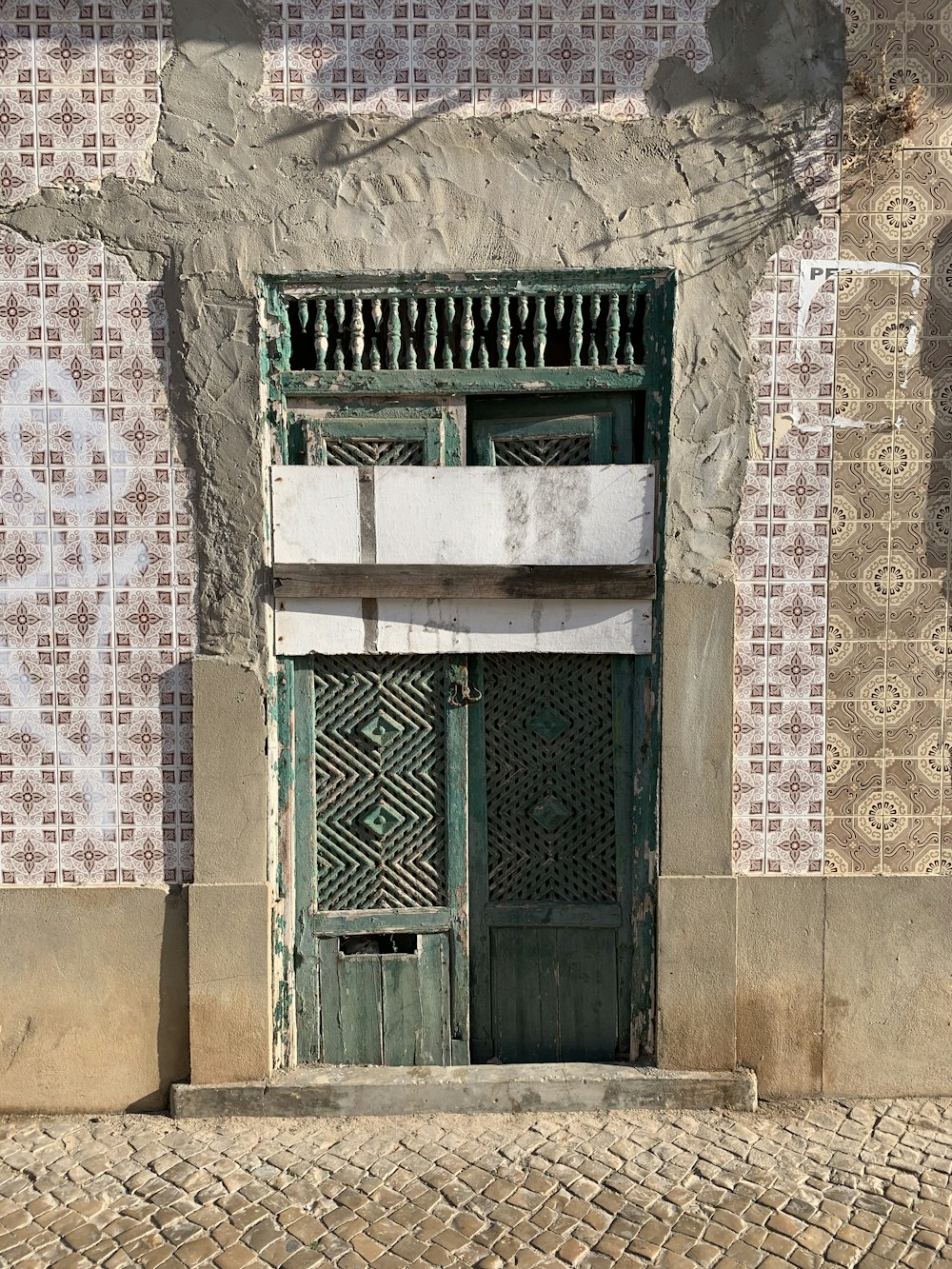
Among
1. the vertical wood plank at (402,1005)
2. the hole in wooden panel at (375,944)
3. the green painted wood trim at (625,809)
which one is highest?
the green painted wood trim at (625,809)

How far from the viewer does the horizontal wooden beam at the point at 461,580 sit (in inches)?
136

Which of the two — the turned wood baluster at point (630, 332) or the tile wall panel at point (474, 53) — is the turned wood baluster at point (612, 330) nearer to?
the turned wood baluster at point (630, 332)

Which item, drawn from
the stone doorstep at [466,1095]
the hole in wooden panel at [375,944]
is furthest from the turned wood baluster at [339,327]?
the stone doorstep at [466,1095]

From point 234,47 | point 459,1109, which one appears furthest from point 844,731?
point 234,47

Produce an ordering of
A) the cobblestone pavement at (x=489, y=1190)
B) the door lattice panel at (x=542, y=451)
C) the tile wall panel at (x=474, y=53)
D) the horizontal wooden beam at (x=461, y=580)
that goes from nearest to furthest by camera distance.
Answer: the cobblestone pavement at (x=489, y=1190) → the tile wall panel at (x=474, y=53) → the horizontal wooden beam at (x=461, y=580) → the door lattice panel at (x=542, y=451)

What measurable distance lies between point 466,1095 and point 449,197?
3229 millimetres

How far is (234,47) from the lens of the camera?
335cm

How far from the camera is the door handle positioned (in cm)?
357

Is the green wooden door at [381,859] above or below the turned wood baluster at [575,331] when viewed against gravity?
below

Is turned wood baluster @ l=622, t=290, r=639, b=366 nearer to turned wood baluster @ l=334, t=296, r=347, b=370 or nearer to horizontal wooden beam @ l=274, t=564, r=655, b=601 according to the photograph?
horizontal wooden beam @ l=274, t=564, r=655, b=601

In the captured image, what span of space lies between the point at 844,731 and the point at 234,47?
10.8 feet

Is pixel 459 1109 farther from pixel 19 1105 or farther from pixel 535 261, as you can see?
pixel 535 261

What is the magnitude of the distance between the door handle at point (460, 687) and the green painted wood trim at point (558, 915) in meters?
0.79

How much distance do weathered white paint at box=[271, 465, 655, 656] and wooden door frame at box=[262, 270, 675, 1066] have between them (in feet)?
0.41
